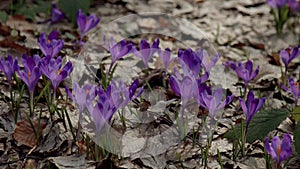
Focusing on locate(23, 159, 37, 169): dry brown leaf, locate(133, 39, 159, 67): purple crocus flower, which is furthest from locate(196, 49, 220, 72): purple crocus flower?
locate(23, 159, 37, 169): dry brown leaf

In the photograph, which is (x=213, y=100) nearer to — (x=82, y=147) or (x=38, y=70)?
(x=82, y=147)

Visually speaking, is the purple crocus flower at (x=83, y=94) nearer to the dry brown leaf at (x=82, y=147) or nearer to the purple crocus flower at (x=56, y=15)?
the dry brown leaf at (x=82, y=147)

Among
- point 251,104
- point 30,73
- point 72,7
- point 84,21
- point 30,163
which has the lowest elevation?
point 30,163

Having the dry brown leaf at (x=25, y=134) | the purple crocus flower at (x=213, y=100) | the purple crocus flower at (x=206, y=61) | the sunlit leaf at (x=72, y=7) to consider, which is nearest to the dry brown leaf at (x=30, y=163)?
the dry brown leaf at (x=25, y=134)

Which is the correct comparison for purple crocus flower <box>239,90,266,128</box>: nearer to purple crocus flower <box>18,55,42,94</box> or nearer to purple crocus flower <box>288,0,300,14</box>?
purple crocus flower <box>18,55,42,94</box>

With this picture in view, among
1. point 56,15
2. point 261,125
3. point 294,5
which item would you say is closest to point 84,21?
point 56,15

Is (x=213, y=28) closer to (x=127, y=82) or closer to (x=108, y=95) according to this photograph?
(x=127, y=82)
